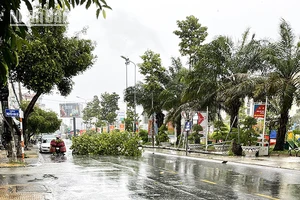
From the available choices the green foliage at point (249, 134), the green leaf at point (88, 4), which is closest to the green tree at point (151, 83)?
the green foliage at point (249, 134)

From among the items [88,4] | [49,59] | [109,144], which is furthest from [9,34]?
[109,144]

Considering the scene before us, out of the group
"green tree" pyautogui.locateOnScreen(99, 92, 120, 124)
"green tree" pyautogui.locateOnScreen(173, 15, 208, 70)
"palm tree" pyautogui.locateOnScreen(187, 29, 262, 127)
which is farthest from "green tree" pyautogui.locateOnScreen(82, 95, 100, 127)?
"palm tree" pyautogui.locateOnScreen(187, 29, 262, 127)

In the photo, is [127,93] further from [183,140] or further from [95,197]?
[95,197]

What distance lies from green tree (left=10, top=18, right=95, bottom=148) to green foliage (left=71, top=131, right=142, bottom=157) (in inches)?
282

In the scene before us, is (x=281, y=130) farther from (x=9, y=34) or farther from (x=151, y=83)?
(x=9, y=34)

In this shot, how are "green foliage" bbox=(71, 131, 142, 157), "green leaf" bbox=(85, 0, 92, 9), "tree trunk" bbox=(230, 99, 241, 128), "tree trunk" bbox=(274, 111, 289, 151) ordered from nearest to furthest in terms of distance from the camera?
"green leaf" bbox=(85, 0, 92, 9), "tree trunk" bbox=(274, 111, 289, 151), "green foliage" bbox=(71, 131, 142, 157), "tree trunk" bbox=(230, 99, 241, 128)

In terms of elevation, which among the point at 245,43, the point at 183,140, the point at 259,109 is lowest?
the point at 183,140

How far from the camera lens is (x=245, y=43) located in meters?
26.4

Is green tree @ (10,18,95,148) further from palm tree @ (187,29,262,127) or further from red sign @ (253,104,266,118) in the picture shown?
red sign @ (253,104,266,118)

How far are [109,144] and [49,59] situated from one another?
33.5 feet

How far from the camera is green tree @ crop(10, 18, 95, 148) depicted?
55.1 feet

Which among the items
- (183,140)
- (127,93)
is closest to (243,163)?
(183,140)

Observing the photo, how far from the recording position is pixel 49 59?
1723 cm

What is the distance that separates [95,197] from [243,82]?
677 inches
